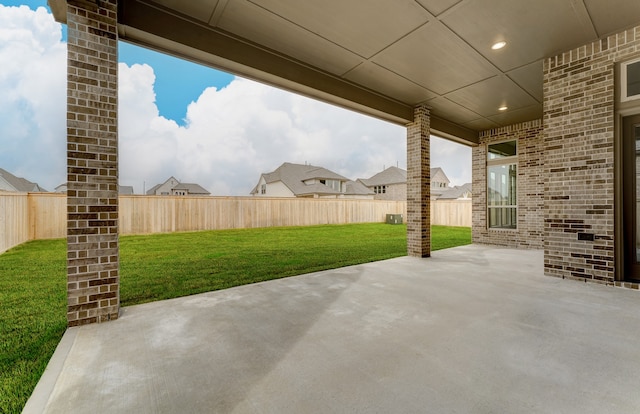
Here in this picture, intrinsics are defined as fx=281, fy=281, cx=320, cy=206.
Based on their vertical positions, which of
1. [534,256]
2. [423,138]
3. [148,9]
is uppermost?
[148,9]

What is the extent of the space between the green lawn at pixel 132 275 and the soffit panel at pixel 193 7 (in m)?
3.57

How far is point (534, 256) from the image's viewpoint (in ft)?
21.6

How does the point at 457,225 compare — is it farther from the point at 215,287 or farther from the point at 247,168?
the point at 247,168

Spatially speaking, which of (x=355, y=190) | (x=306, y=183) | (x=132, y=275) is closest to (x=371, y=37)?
(x=132, y=275)

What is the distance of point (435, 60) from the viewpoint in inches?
176

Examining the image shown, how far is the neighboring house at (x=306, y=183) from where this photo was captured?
28269 millimetres

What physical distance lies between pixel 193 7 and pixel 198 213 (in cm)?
1036

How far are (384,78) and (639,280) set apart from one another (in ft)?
16.0

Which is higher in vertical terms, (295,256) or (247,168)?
(247,168)

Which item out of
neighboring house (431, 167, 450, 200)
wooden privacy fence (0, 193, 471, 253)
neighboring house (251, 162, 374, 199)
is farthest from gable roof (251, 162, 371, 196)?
neighboring house (431, 167, 450, 200)

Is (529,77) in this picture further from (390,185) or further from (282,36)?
(390,185)

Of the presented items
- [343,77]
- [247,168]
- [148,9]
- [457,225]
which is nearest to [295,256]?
[343,77]

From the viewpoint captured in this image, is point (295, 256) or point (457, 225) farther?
point (457, 225)

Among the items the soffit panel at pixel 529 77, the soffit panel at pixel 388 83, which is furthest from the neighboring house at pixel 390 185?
the soffit panel at pixel 388 83
